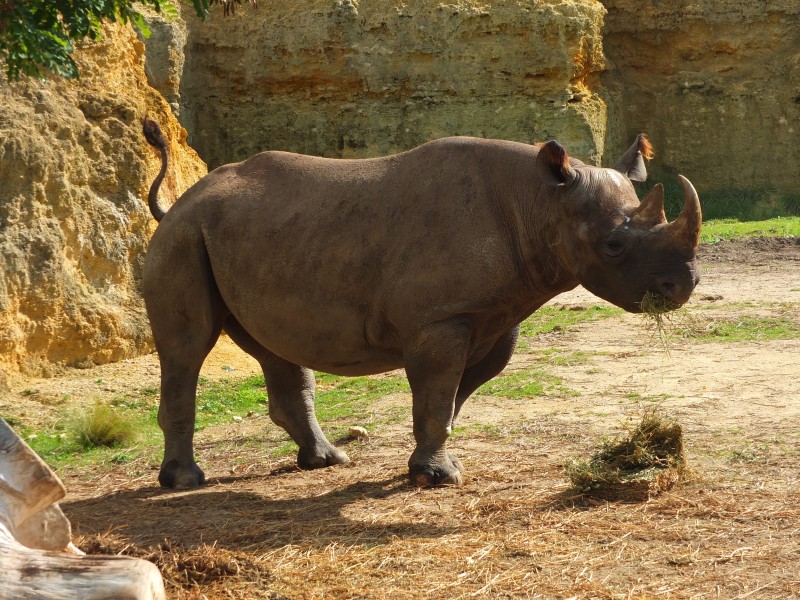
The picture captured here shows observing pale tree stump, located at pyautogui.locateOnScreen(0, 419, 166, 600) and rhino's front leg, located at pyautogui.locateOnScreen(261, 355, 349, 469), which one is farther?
rhino's front leg, located at pyautogui.locateOnScreen(261, 355, 349, 469)

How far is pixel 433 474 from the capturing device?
6840mm

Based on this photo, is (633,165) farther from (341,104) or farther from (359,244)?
(341,104)

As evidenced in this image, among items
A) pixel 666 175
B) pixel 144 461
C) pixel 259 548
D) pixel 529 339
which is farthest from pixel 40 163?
pixel 666 175

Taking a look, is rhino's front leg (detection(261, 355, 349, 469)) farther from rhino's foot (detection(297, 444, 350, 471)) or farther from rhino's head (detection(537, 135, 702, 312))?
rhino's head (detection(537, 135, 702, 312))

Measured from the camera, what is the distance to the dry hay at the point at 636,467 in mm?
6340

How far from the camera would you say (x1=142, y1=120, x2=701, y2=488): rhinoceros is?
6.62 meters

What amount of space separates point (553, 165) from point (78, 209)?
236 inches

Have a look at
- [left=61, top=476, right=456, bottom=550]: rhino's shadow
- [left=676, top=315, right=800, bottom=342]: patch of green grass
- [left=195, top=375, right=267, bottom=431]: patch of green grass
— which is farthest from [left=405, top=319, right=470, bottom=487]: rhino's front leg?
[left=676, top=315, right=800, bottom=342]: patch of green grass

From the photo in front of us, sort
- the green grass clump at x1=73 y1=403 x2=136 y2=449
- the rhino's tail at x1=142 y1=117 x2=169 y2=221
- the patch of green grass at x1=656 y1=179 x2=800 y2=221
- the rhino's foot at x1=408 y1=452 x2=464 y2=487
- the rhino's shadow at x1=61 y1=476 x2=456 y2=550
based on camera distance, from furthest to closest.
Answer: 1. the patch of green grass at x1=656 y1=179 x2=800 y2=221
2. the green grass clump at x1=73 y1=403 x2=136 y2=449
3. the rhino's tail at x1=142 y1=117 x2=169 y2=221
4. the rhino's foot at x1=408 y1=452 x2=464 y2=487
5. the rhino's shadow at x1=61 y1=476 x2=456 y2=550

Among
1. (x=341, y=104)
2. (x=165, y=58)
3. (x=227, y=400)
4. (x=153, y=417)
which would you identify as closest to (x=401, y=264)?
(x=153, y=417)

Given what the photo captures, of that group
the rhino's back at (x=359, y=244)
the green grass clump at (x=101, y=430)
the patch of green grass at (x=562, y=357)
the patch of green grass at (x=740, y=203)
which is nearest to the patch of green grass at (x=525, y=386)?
the patch of green grass at (x=562, y=357)

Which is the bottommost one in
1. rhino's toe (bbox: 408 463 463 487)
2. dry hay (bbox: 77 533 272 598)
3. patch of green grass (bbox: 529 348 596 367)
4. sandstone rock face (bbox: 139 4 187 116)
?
patch of green grass (bbox: 529 348 596 367)

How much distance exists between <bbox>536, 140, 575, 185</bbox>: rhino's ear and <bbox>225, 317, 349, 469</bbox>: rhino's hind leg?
7.69 ft

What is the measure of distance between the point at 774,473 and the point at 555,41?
1671 centimetres
